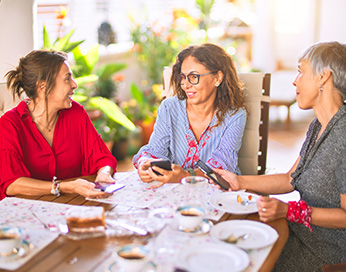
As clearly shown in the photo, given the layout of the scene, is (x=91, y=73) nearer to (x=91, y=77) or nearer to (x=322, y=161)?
(x=91, y=77)

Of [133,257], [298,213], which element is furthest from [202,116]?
[133,257]

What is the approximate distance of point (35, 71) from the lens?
206 centimetres

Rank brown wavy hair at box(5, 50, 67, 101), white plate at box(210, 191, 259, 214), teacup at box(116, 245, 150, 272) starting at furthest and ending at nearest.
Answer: brown wavy hair at box(5, 50, 67, 101) → white plate at box(210, 191, 259, 214) → teacup at box(116, 245, 150, 272)

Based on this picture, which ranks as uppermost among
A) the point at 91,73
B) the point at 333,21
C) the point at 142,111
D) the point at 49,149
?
the point at 333,21

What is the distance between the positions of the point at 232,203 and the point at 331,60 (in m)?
0.68

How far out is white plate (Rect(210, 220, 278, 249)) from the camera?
4.48ft

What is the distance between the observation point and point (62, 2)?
5.34 m

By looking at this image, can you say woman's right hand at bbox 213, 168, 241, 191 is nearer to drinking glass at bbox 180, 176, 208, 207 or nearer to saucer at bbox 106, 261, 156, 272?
drinking glass at bbox 180, 176, 208, 207

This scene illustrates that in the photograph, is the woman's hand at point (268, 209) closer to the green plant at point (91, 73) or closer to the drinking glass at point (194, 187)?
the drinking glass at point (194, 187)

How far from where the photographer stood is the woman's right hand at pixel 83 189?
178cm

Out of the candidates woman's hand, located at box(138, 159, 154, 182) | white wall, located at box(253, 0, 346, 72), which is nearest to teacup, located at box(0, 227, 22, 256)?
woman's hand, located at box(138, 159, 154, 182)

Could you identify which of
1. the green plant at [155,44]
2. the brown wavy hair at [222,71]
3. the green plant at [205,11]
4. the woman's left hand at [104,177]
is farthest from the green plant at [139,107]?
the woman's left hand at [104,177]

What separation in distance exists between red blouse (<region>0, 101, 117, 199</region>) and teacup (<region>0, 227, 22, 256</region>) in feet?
1.88

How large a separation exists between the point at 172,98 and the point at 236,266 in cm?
137
